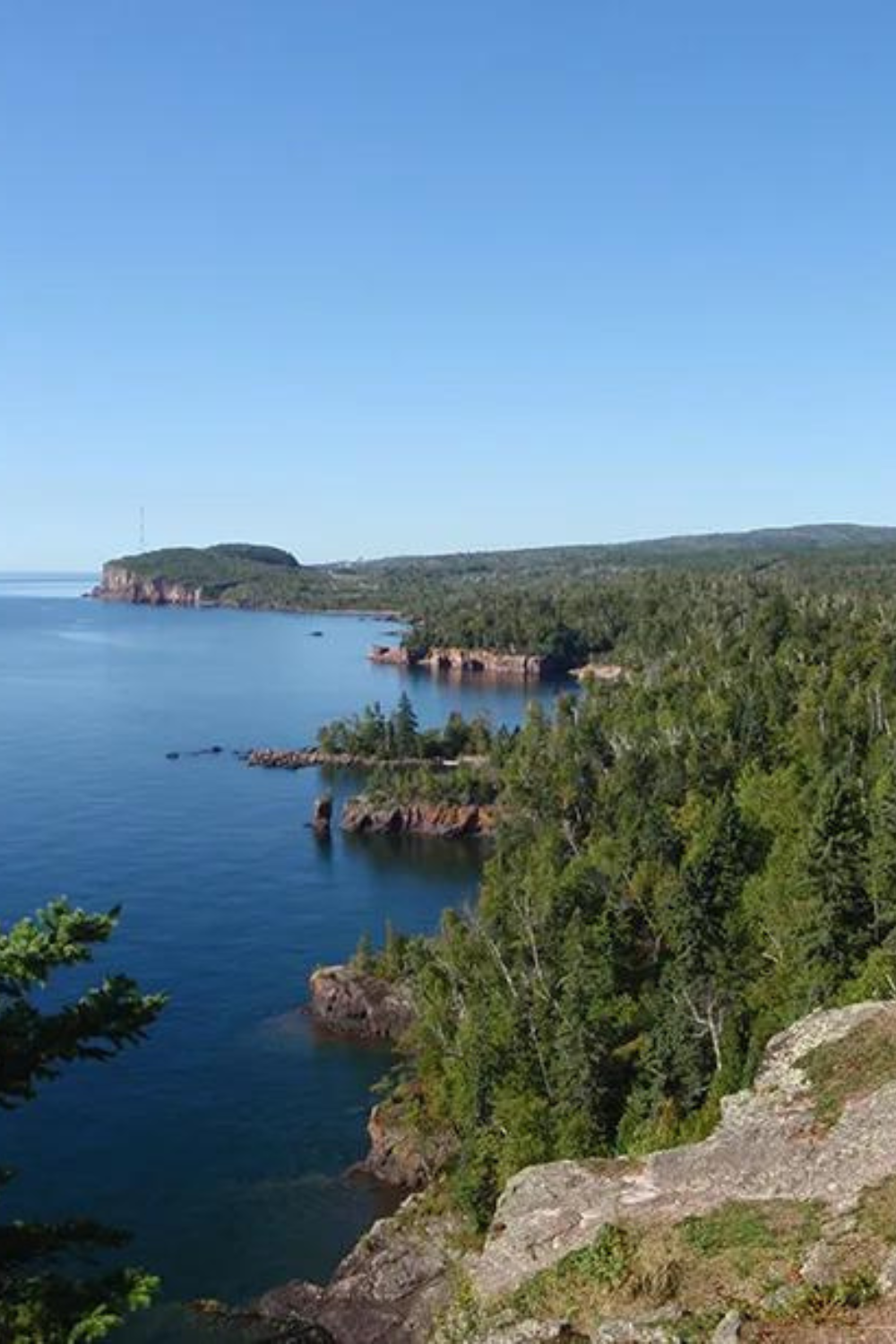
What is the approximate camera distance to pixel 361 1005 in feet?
208

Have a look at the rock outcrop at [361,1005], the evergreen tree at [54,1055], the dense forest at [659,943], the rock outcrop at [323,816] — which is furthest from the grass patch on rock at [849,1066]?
the rock outcrop at [323,816]

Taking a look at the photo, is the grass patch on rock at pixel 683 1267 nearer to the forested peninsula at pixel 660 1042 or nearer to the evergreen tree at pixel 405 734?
the forested peninsula at pixel 660 1042

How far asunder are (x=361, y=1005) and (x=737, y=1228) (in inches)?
1781

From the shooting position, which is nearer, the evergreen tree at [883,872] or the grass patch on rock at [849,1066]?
the grass patch on rock at [849,1066]

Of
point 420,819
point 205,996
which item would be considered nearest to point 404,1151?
point 205,996

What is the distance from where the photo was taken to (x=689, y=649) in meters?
130

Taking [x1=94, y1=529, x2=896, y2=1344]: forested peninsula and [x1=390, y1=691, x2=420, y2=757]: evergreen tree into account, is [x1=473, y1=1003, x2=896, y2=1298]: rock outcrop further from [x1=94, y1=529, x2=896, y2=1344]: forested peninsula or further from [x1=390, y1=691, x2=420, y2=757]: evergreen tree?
[x1=390, y1=691, x2=420, y2=757]: evergreen tree

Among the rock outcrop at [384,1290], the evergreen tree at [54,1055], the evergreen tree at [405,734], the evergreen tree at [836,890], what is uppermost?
the evergreen tree at [54,1055]

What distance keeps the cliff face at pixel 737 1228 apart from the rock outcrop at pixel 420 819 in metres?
78.6

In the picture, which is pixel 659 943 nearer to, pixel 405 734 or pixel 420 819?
pixel 420 819

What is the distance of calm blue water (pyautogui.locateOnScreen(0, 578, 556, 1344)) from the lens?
150ft

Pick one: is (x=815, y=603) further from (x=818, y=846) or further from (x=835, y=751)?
(x=818, y=846)

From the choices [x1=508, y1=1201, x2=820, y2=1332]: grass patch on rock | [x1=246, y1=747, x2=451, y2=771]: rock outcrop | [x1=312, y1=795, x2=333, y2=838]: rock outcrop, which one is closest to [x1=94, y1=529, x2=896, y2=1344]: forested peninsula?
[x1=508, y1=1201, x2=820, y2=1332]: grass patch on rock

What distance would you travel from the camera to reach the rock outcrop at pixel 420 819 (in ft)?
351
